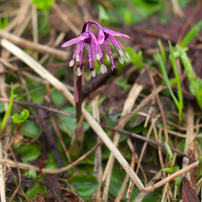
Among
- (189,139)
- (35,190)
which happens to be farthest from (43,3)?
(189,139)

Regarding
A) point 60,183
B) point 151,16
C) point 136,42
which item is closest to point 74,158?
point 60,183

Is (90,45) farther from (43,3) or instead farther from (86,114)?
(43,3)

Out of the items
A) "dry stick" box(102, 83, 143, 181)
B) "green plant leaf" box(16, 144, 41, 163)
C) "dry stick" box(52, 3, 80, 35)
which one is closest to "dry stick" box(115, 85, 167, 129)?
"dry stick" box(102, 83, 143, 181)

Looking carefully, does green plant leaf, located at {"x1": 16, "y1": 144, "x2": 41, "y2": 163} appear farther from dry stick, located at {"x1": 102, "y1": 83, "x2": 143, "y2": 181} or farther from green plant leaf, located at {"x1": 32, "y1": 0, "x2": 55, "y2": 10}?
green plant leaf, located at {"x1": 32, "y1": 0, "x2": 55, "y2": 10}

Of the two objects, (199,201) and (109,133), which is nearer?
(199,201)

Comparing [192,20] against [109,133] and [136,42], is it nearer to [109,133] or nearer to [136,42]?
[136,42]

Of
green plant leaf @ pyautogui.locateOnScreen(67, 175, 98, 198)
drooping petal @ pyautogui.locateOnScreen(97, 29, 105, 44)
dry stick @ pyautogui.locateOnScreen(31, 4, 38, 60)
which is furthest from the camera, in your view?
dry stick @ pyautogui.locateOnScreen(31, 4, 38, 60)
